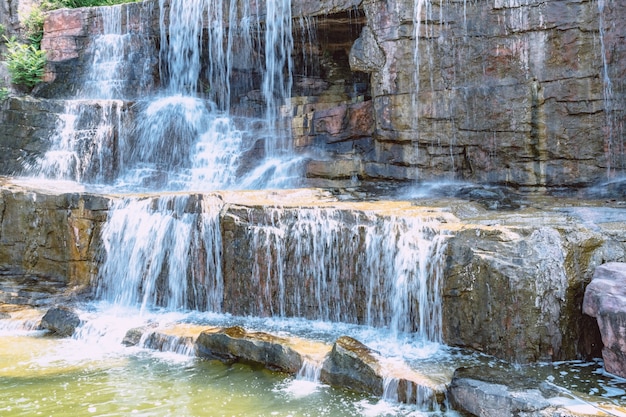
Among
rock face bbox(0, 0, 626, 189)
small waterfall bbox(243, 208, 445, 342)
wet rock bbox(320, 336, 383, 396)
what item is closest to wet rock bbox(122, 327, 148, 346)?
small waterfall bbox(243, 208, 445, 342)

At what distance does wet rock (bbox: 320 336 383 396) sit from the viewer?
530 centimetres

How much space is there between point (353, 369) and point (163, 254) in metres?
4.04

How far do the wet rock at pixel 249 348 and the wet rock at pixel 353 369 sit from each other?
38 centimetres

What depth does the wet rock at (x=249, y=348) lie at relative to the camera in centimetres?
585

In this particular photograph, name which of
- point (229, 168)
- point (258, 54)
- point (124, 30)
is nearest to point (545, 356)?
point (229, 168)

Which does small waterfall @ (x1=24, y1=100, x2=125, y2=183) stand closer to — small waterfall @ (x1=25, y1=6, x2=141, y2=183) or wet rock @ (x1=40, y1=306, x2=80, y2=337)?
small waterfall @ (x1=25, y1=6, x2=141, y2=183)

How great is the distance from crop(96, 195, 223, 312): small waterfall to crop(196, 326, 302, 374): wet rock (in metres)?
1.62

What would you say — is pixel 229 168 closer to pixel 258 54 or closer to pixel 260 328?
pixel 258 54

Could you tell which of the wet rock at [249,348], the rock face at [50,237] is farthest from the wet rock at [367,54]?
the wet rock at [249,348]

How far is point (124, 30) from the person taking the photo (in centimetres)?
1367

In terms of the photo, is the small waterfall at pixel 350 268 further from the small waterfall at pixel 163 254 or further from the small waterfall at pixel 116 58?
the small waterfall at pixel 116 58

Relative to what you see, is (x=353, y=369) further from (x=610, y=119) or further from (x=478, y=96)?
(x=610, y=119)

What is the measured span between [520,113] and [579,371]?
4.78 m

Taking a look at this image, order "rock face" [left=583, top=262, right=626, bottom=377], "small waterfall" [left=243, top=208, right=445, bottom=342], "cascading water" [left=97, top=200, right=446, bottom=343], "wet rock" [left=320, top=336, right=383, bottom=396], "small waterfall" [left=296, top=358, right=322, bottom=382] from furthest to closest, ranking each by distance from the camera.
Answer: "cascading water" [left=97, top=200, right=446, bottom=343]
"small waterfall" [left=243, top=208, right=445, bottom=342]
"small waterfall" [left=296, top=358, right=322, bottom=382]
"wet rock" [left=320, top=336, right=383, bottom=396]
"rock face" [left=583, top=262, right=626, bottom=377]
